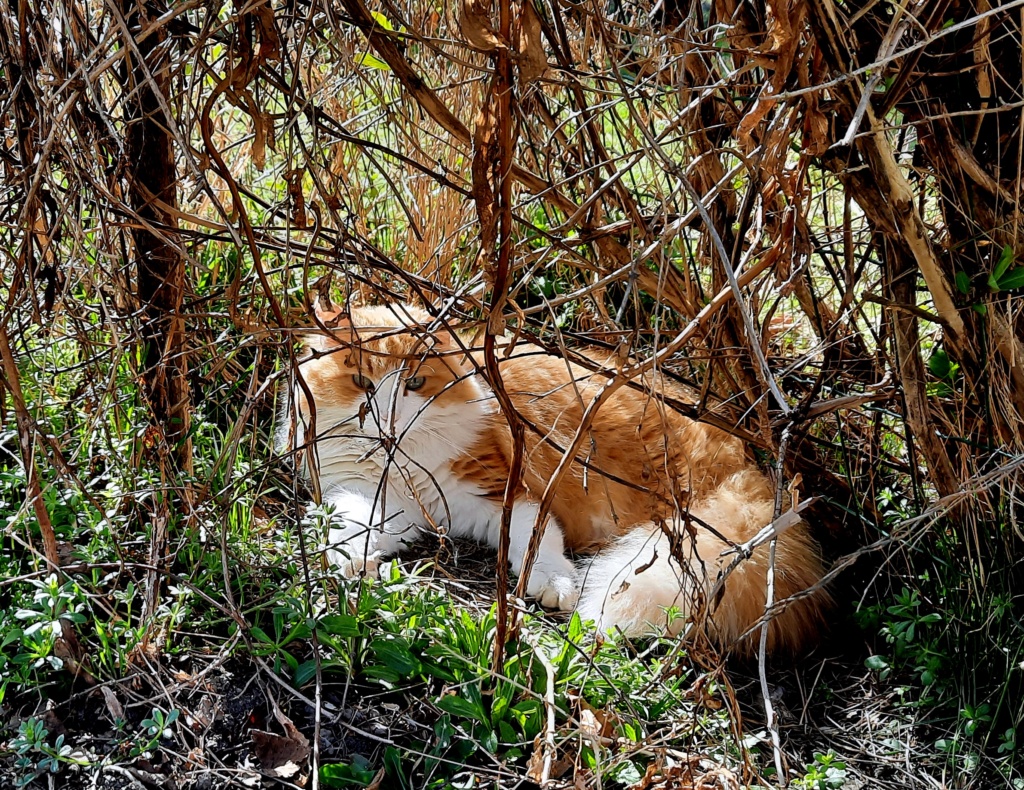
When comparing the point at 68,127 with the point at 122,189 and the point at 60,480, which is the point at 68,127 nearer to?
the point at 122,189

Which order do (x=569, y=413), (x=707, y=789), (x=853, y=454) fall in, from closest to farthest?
(x=707, y=789)
(x=853, y=454)
(x=569, y=413)

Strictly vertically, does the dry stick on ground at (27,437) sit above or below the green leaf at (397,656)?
above

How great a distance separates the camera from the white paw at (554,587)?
7.56 ft

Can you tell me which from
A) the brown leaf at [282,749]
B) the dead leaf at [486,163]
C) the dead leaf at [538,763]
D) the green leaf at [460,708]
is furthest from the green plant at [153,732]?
the dead leaf at [486,163]

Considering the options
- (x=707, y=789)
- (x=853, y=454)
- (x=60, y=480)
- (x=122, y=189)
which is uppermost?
(x=122, y=189)

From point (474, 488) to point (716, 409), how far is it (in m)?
0.91

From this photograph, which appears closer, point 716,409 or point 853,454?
point 716,409

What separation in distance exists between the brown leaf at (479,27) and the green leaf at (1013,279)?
39.5 inches

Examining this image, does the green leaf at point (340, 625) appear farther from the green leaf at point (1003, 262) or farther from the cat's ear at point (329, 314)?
the green leaf at point (1003, 262)

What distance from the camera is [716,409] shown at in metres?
1.96

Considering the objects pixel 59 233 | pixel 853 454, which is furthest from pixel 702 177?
pixel 59 233

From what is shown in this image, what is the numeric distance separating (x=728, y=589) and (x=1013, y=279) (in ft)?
2.78

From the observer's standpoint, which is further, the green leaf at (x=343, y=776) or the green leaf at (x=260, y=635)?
the green leaf at (x=260, y=635)

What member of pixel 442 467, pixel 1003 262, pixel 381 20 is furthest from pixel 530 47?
pixel 442 467
